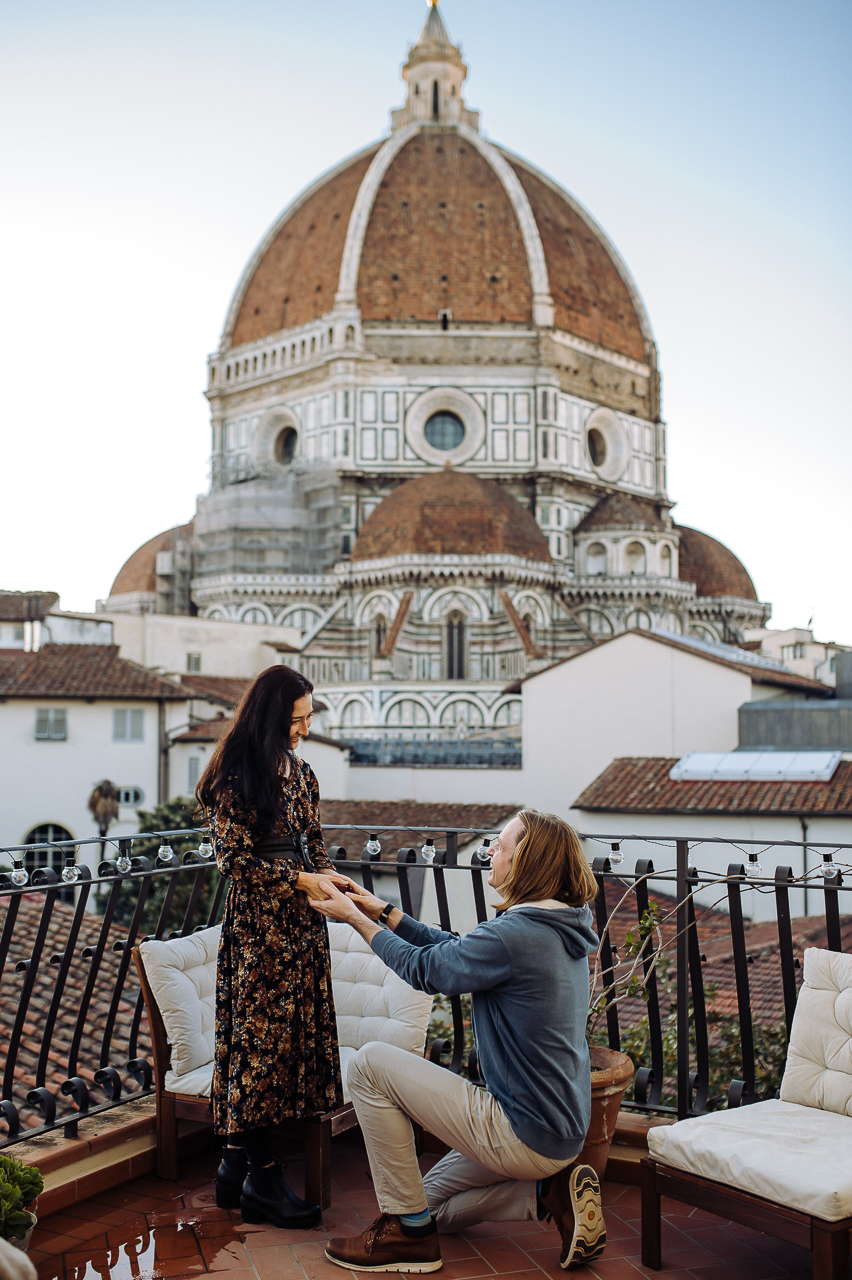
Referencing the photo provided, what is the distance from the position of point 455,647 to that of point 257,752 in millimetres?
33361

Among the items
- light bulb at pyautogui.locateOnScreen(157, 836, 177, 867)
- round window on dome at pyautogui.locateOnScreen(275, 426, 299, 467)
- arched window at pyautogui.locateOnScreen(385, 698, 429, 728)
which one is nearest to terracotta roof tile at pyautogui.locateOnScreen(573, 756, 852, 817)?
light bulb at pyautogui.locateOnScreen(157, 836, 177, 867)

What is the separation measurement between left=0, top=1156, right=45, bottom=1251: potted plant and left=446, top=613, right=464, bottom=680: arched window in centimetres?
3324

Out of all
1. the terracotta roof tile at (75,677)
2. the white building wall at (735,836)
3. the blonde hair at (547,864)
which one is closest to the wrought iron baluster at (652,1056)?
the blonde hair at (547,864)

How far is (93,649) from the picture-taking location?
1084 inches

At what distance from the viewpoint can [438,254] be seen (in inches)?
1877

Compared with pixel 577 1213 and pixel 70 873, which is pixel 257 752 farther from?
pixel 577 1213

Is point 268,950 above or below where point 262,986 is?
Result: above

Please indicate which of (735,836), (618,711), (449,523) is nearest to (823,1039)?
(735,836)

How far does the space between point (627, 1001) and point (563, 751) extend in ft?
45.3

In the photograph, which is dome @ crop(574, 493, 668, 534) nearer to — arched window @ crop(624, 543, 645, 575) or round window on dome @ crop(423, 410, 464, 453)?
arched window @ crop(624, 543, 645, 575)

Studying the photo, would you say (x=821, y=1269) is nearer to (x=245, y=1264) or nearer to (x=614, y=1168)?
(x=614, y=1168)

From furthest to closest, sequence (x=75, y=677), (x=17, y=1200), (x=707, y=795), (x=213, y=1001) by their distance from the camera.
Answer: (x=75, y=677) < (x=707, y=795) < (x=213, y=1001) < (x=17, y=1200)

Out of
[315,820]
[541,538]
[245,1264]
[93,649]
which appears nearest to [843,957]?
[315,820]

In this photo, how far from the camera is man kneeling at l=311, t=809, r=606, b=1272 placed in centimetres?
301
